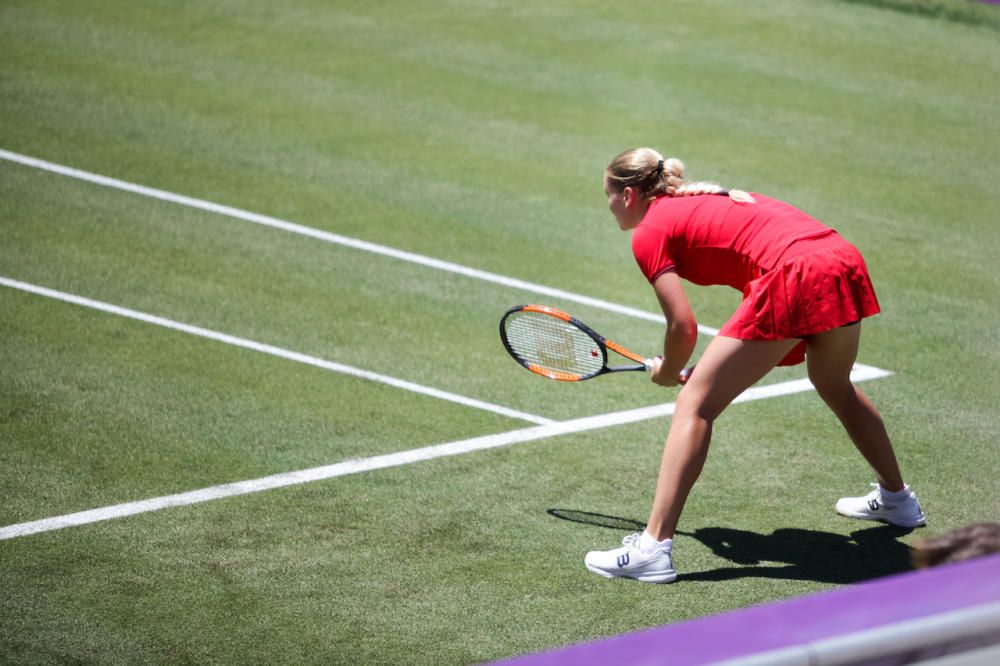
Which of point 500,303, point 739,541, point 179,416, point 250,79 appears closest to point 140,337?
point 179,416

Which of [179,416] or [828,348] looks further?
[179,416]

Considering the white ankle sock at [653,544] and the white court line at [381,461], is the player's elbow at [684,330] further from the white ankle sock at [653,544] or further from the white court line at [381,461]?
the white court line at [381,461]

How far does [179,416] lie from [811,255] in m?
3.78

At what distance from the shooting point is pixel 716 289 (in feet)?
30.7

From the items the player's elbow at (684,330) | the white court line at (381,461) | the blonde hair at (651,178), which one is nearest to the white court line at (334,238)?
the white court line at (381,461)

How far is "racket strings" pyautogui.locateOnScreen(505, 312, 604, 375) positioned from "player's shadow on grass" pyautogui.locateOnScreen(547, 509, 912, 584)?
32.6 inches

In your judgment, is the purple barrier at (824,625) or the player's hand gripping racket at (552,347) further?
the player's hand gripping racket at (552,347)

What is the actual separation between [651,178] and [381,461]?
7.41 ft

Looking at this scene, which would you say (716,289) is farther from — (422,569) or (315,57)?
(315,57)

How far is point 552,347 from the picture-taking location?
21.9 feet

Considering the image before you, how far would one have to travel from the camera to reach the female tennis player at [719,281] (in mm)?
5422

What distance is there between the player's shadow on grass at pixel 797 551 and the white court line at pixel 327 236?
2.61 m

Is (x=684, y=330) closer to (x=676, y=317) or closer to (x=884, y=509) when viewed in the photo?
(x=676, y=317)

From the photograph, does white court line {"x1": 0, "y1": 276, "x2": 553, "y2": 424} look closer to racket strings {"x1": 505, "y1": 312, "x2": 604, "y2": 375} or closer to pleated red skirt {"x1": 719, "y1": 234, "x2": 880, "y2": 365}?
racket strings {"x1": 505, "y1": 312, "x2": 604, "y2": 375}
